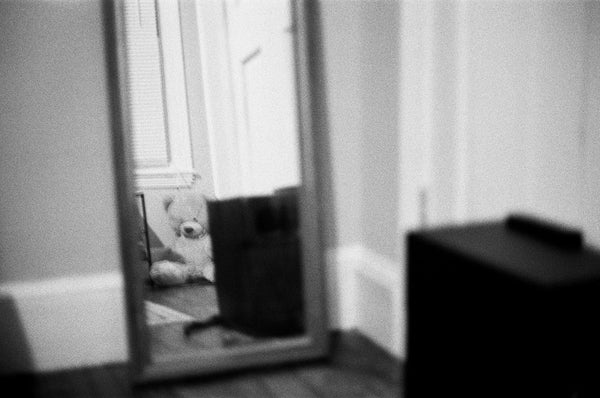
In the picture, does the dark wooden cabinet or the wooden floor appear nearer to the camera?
the dark wooden cabinet

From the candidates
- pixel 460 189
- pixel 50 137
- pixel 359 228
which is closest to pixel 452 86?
pixel 460 189

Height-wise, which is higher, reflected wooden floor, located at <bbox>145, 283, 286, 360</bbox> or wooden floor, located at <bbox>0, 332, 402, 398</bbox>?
reflected wooden floor, located at <bbox>145, 283, 286, 360</bbox>

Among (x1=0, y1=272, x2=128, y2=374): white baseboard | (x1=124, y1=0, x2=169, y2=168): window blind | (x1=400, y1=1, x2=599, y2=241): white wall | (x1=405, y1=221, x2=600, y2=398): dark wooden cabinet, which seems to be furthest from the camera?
(x1=0, y1=272, x2=128, y2=374): white baseboard

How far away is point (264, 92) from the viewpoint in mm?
1519

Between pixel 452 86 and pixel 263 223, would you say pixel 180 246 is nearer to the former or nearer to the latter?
pixel 263 223

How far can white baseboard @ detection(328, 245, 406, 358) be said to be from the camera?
1.54 m

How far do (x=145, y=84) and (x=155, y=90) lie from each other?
0.11ft

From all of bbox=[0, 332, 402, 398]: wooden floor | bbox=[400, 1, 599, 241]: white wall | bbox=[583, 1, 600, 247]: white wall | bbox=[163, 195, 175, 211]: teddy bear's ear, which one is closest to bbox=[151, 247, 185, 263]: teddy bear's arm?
bbox=[163, 195, 175, 211]: teddy bear's ear

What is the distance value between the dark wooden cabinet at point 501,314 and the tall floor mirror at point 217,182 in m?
0.68

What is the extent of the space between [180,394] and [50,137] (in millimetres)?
857

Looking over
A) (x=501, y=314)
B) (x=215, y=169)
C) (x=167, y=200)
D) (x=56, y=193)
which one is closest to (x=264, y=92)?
(x=215, y=169)

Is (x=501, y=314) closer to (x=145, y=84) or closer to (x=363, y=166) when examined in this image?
(x=363, y=166)

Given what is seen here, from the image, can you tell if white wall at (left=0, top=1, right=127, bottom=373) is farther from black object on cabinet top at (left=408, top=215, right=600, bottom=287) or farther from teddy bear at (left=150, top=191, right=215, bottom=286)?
black object on cabinet top at (left=408, top=215, right=600, bottom=287)

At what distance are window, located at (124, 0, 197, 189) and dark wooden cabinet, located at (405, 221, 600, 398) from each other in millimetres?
844
